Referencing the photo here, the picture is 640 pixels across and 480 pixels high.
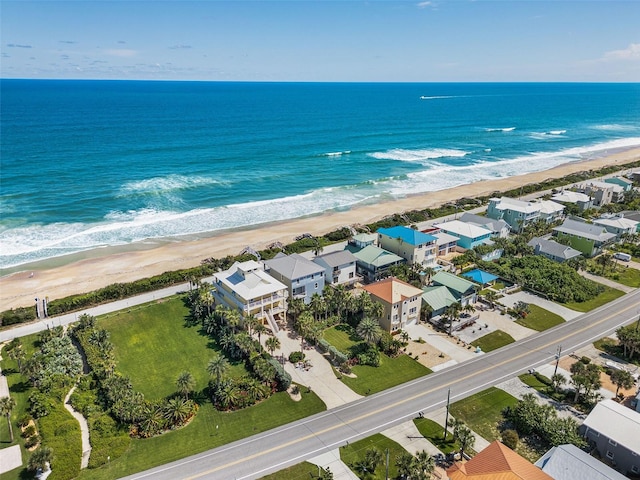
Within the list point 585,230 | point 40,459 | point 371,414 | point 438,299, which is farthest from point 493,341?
point 40,459

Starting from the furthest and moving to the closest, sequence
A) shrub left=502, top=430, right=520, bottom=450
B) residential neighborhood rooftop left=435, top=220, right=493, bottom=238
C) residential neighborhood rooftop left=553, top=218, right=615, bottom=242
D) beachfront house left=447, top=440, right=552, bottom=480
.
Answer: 1. residential neighborhood rooftop left=435, top=220, right=493, bottom=238
2. residential neighborhood rooftop left=553, top=218, right=615, bottom=242
3. shrub left=502, top=430, right=520, bottom=450
4. beachfront house left=447, top=440, right=552, bottom=480

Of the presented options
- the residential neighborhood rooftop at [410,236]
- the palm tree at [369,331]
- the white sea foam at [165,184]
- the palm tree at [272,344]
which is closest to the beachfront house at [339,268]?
the residential neighborhood rooftop at [410,236]

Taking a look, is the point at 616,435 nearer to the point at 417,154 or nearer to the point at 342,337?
the point at 342,337

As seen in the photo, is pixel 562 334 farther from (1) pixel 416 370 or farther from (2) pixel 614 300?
(1) pixel 416 370

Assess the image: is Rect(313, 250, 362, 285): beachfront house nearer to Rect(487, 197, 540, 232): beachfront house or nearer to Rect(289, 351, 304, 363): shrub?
Rect(289, 351, 304, 363): shrub

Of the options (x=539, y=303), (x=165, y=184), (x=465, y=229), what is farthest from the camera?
(x=165, y=184)

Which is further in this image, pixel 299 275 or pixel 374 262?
pixel 374 262

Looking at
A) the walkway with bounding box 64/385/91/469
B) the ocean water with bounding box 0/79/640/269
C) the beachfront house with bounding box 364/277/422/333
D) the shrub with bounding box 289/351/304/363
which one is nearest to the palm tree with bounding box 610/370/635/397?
the beachfront house with bounding box 364/277/422/333
